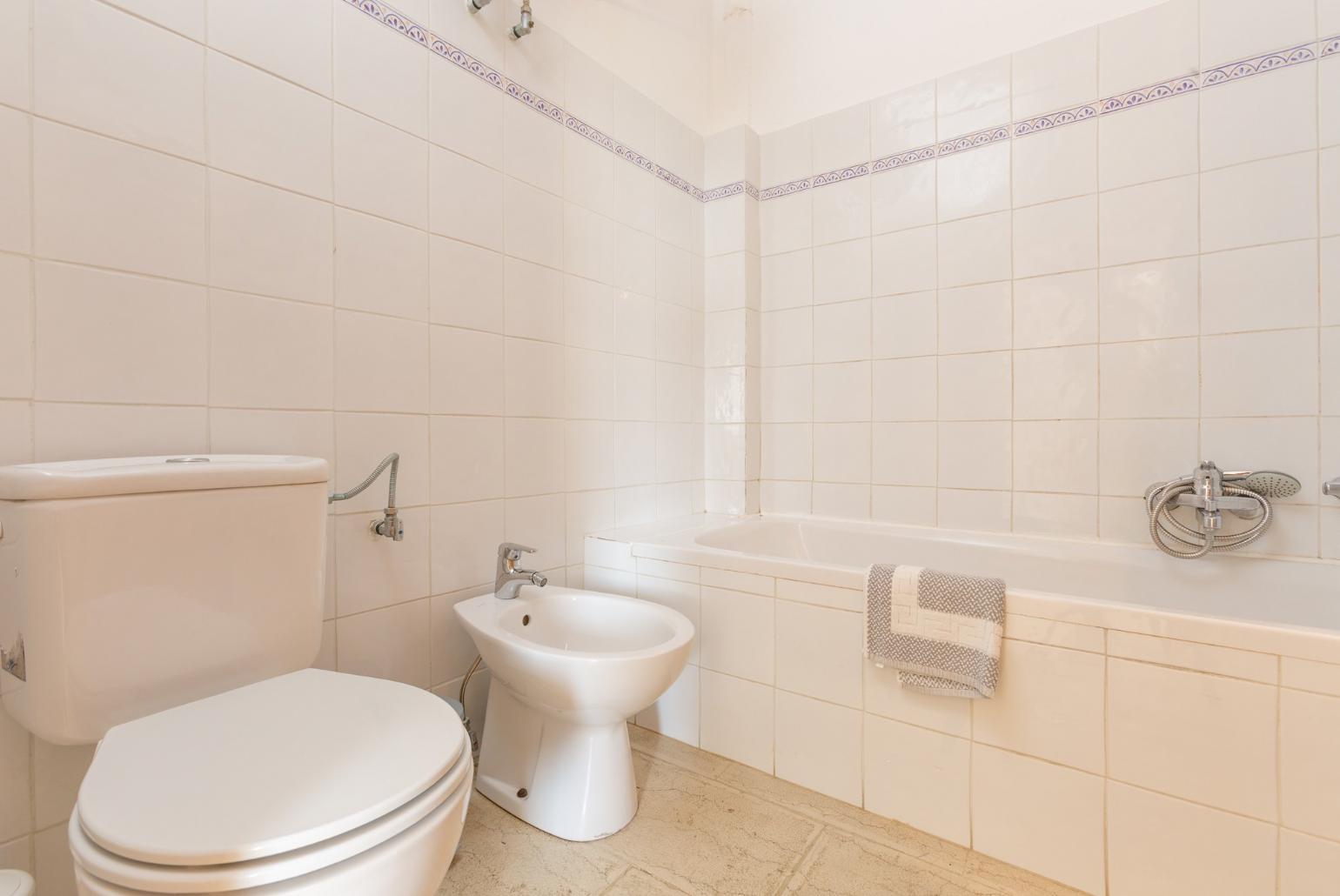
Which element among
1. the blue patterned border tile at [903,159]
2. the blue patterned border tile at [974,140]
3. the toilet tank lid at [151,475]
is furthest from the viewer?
the blue patterned border tile at [903,159]

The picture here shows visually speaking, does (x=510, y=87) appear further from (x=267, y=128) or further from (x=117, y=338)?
(x=117, y=338)

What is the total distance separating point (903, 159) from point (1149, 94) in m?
0.67

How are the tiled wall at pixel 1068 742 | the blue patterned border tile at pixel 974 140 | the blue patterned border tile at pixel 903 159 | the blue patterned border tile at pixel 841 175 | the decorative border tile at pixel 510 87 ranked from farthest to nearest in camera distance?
1. the blue patterned border tile at pixel 841 175
2. the blue patterned border tile at pixel 903 159
3. the blue patterned border tile at pixel 974 140
4. the decorative border tile at pixel 510 87
5. the tiled wall at pixel 1068 742

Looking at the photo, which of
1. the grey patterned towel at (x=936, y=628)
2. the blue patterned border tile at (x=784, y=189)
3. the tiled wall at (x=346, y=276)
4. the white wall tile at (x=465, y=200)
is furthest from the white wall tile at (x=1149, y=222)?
the white wall tile at (x=465, y=200)

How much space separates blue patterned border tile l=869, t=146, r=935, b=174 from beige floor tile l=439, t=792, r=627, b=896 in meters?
2.23

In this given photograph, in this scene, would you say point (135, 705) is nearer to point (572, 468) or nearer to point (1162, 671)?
point (572, 468)

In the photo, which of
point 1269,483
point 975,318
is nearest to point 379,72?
point 975,318

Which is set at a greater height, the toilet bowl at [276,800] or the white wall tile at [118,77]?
the white wall tile at [118,77]

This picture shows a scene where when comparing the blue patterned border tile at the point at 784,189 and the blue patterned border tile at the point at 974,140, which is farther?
the blue patterned border tile at the point at 784,189

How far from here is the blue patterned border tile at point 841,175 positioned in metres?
Result: 2.13

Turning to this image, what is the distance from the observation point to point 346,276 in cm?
128

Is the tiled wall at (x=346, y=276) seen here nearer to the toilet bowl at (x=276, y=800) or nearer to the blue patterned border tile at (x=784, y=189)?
the toilet bowl at (x=276, y=800)

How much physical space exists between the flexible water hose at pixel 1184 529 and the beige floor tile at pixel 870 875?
101 centimetres

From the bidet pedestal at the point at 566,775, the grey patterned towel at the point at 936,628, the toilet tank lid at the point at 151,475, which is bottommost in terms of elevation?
the bidet pedestal at the point at 566,775
